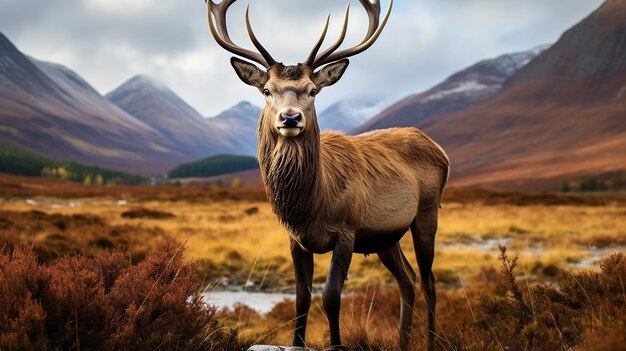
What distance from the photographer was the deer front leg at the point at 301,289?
4230mm

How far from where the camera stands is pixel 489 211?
28266mm

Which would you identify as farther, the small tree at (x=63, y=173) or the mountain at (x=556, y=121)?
the small tree at (x=63, y=173)

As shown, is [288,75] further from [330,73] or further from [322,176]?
[322,176]

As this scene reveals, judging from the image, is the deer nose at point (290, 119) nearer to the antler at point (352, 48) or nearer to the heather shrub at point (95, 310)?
the antler at point (352, 48)

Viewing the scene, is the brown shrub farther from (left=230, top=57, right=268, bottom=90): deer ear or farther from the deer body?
(left=230, top=57, right=268, bottom=90): deer ear

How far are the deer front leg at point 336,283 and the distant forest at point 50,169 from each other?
133645 mm

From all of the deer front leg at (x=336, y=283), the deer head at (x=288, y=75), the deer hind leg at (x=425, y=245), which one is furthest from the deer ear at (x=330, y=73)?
the deer hind leg at (x=425, y=245)

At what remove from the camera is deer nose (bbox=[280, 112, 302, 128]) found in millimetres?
3732

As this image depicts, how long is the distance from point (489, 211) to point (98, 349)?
2780 cm

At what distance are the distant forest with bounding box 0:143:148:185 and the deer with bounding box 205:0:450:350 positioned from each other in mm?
132919

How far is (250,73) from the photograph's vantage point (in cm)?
440

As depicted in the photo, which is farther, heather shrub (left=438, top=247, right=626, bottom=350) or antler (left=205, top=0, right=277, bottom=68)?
antler (left=205, top=0, right=277, bottom=68)

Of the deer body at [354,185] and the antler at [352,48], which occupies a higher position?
the antler at [352,48]

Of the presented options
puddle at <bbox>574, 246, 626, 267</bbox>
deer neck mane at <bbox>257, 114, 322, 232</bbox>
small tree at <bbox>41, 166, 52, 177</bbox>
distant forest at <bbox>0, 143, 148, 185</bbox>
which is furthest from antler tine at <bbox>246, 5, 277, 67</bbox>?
small tree at <bbox>41, 166, 52, 177</bbox>
